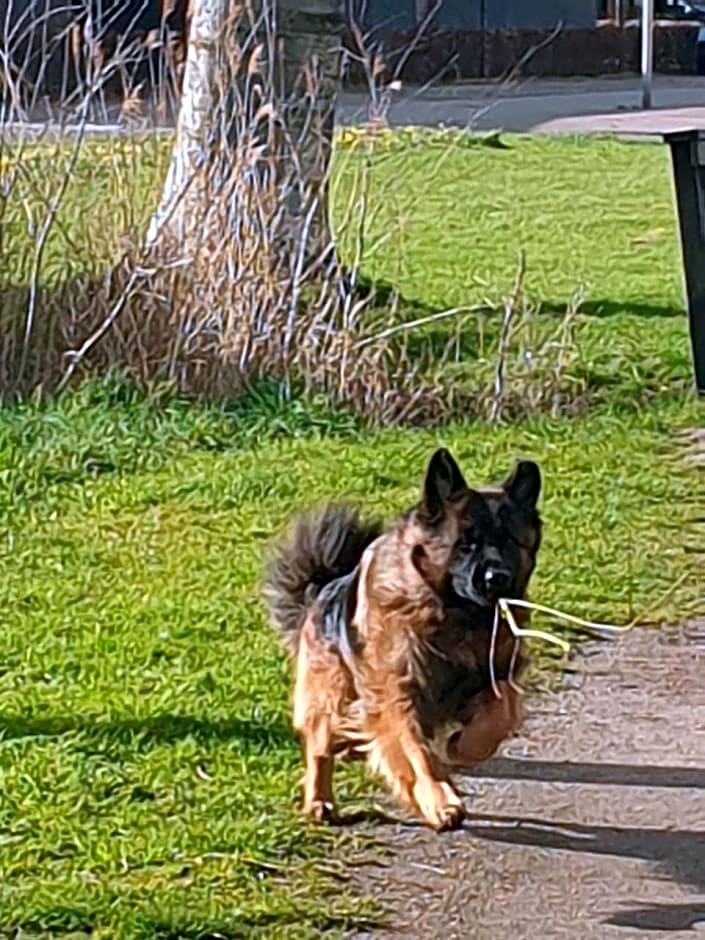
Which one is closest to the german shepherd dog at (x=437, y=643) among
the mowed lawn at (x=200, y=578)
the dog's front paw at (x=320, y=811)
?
the dog's front paw at (x=320, y=811)

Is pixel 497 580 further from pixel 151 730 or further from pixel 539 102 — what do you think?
pixel 539 102

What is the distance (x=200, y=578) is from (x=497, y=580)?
2.52 meters

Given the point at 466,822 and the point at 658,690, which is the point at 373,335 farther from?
the point at 466,822

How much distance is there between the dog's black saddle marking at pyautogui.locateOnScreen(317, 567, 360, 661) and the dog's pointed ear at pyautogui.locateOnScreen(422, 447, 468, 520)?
34 cm

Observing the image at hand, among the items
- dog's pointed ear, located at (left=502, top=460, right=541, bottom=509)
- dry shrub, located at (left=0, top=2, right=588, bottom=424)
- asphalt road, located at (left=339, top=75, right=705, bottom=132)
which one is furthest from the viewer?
asphalt road, located at (left=339, top=75, right=705, bottom=132)

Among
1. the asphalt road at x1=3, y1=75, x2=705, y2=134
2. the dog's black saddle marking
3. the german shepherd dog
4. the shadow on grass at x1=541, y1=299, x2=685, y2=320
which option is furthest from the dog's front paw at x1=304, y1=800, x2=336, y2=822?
the asphalt road at x1=3, y1=75, x2=705, y2=134

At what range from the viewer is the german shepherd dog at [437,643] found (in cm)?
428

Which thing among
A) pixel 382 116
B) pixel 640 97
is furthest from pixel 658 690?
pixel 640 97

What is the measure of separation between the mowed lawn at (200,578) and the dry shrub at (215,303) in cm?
15

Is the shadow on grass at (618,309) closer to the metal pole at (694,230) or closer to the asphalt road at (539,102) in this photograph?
the metal pole at (694,230)

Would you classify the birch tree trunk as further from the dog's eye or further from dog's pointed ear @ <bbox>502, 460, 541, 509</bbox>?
the dog's eye

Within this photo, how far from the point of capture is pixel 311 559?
15.7ft

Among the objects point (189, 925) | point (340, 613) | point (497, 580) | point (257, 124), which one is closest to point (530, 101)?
point (257, 124)

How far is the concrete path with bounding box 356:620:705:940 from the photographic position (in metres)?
4.14
